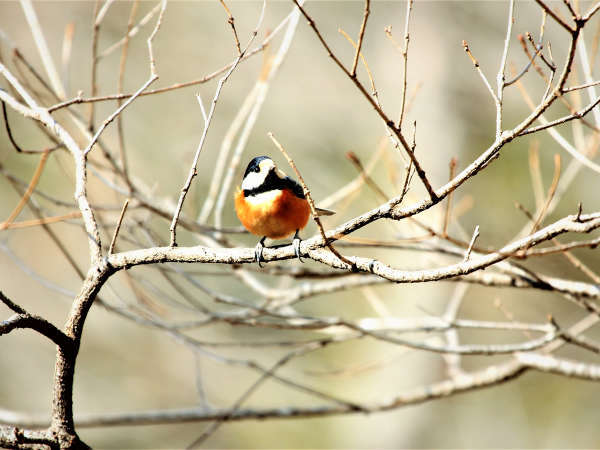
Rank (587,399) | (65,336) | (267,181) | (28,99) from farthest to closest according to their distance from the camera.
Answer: (587,399) → (267,181) → (28,99) → (65,336)

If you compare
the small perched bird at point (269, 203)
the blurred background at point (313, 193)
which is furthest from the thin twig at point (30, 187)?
the blurred background at point (313, 193)

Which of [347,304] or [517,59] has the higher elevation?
[517,59]

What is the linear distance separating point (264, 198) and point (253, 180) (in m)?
0.17

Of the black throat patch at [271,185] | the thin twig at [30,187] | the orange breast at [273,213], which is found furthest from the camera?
the black throat patch at [271,185]

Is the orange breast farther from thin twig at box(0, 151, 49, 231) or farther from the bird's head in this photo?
thin twig at box(0, 151, 49, 231)

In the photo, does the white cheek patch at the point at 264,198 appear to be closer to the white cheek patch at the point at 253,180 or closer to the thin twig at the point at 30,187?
the white cheek patch at the point at 253,180

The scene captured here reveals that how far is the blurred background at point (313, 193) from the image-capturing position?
25.7 ft

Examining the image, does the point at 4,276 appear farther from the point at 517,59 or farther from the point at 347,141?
the point at 517,59

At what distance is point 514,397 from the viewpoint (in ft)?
32.9

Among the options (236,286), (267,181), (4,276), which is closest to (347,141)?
(236,286)

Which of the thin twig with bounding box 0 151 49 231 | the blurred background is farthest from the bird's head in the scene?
the blurred background

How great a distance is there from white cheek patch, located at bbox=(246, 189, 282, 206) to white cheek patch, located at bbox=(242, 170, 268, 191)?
2.7 inches

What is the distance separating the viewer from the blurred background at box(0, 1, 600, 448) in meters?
7.82

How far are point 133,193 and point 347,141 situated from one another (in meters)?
7.27
